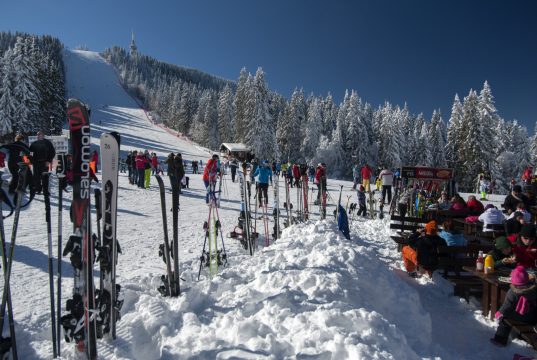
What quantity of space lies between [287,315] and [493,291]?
349cm

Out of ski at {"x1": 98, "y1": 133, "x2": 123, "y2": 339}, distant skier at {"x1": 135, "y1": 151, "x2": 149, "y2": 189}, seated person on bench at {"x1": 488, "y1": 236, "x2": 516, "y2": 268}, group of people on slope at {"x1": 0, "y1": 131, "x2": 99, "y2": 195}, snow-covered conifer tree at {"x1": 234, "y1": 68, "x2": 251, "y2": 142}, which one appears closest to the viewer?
group of people on slope at {"x1": 0, "y1": 131, "x2": 99, "y2": 195}

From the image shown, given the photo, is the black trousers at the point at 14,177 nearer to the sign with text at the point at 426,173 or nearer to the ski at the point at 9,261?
the ski at the point at 9,261

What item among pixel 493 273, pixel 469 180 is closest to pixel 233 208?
pixel 493 273

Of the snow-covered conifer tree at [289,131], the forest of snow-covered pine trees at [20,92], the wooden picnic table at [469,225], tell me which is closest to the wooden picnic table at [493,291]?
the wooden picnic table at [469,225]

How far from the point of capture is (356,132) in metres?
59.3

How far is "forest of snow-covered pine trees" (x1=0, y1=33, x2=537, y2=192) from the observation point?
36.1m

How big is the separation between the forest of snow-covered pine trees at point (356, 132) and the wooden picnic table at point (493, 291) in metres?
38.1

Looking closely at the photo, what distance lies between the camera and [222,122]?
216 feet

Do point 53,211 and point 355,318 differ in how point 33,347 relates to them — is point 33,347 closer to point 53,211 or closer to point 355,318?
point 355,318

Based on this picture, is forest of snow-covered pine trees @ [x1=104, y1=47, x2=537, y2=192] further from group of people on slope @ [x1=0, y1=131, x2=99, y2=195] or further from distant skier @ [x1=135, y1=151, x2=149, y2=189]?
group of people on slope @ [x1=0, y1=131, x2=99, y2=195]

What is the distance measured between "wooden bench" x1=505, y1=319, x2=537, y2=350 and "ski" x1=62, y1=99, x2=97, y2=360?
5092mm

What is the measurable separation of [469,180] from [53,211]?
40893 mm

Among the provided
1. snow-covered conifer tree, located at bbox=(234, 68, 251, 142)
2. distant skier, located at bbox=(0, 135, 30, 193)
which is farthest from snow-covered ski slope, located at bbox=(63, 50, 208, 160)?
distant skier, located at bbox=(0, 135, 30, 193)

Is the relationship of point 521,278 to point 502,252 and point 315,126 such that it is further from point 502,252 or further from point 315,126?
point 315,126
